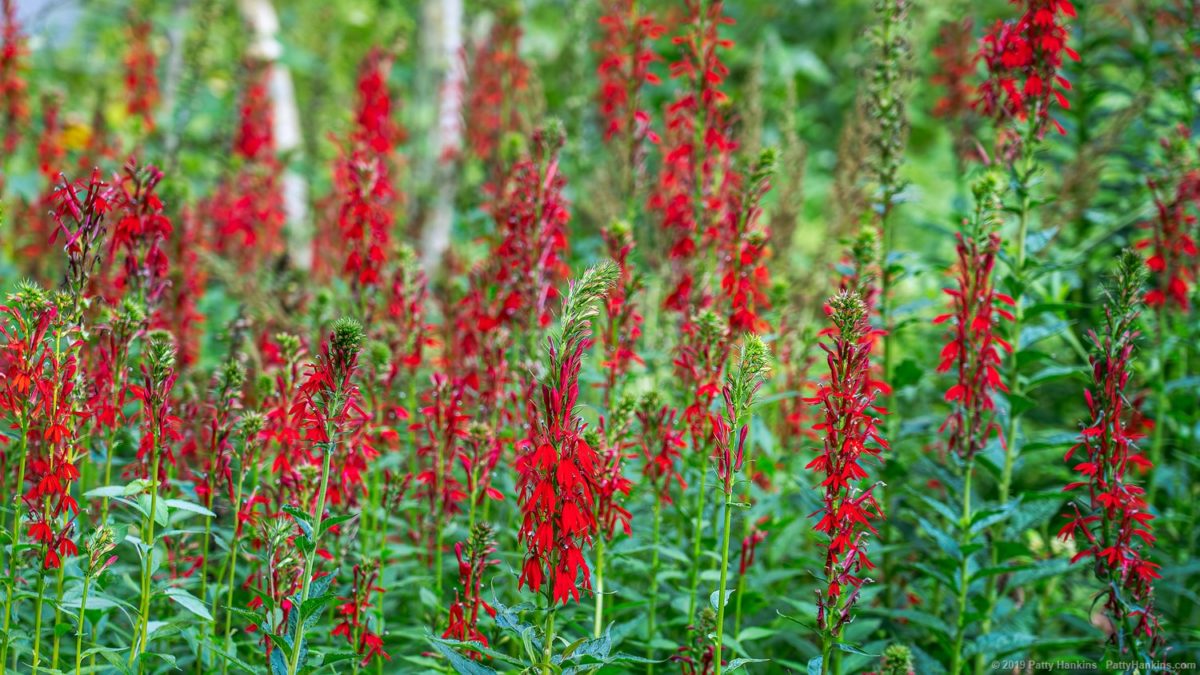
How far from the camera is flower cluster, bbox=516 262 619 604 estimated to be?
183 cm

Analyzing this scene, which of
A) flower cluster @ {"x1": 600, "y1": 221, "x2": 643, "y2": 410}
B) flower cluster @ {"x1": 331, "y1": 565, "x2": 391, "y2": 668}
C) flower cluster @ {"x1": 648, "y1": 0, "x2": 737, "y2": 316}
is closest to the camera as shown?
flower cluster @ {"x1": 331, "y1": 565, "x2": 391, "y2": 668}

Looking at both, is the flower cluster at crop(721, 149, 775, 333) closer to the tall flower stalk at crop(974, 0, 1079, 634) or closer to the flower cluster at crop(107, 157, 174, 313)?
the tall flower stalk at crop(974, 0, 1079, 634)

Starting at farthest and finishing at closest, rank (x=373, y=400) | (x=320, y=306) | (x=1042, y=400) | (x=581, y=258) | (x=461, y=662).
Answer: (x=581, y=258)
(x=1042, y=400)
(x=320, y=306)
(x=373, y=400)
(x=461, y=662)

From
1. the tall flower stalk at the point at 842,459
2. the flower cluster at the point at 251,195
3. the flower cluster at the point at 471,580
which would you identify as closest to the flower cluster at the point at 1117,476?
the tall flower stalk at the point at 842,459

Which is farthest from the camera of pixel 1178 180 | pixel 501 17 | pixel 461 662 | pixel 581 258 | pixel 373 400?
pixel 501 17

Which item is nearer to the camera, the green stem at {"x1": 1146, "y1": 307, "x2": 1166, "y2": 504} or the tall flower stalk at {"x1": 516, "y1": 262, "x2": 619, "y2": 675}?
the tall flower stalk at {"x1": 516, "y1": 262, "x2": 619, "y2": 675}

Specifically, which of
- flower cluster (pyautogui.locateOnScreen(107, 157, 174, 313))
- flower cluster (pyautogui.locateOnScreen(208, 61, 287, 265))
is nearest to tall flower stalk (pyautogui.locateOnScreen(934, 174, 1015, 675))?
flower cluster (pyautogui.locateOnScreen(107, 157, 174, 313))

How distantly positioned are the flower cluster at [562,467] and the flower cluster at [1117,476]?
1.23m

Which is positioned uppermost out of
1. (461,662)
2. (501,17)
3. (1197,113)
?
(501,17)

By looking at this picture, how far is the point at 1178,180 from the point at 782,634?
8.21 ft

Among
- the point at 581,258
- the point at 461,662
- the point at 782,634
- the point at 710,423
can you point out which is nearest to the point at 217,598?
the point at 461,662

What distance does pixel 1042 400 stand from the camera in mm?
4344

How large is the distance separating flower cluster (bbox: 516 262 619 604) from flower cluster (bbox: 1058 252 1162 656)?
4.03ft

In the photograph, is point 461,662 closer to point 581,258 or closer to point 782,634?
point 782,634
